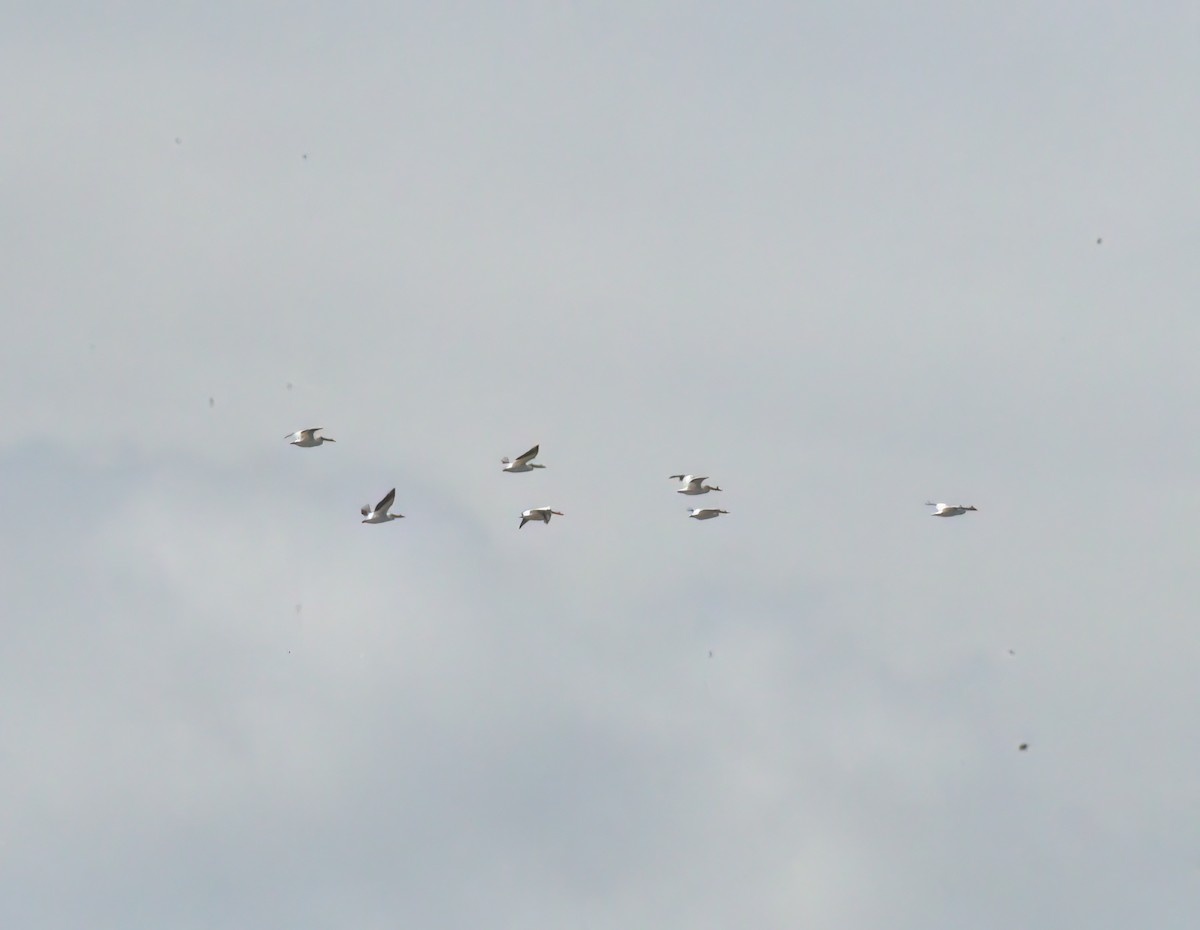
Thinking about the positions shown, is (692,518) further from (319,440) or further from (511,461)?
(319,440)

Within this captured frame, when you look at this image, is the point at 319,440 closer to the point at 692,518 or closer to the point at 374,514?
the point at 374,514

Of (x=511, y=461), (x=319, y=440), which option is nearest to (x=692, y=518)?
(x=511, y=461)

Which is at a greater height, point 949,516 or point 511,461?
point 511,461

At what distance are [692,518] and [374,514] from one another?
22.3 m

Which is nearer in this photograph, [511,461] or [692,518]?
[511,461]

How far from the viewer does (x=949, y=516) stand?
14738cm

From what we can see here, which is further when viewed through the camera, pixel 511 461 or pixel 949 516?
pixel 949 516

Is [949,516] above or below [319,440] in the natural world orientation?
below

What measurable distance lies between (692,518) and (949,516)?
65.7 feet

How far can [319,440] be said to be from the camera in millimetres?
130500

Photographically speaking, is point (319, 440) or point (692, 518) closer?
point (319, 440)

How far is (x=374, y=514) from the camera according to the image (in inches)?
5103

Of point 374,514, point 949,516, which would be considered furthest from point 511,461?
point 949,516

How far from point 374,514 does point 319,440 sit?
19.1 feet
